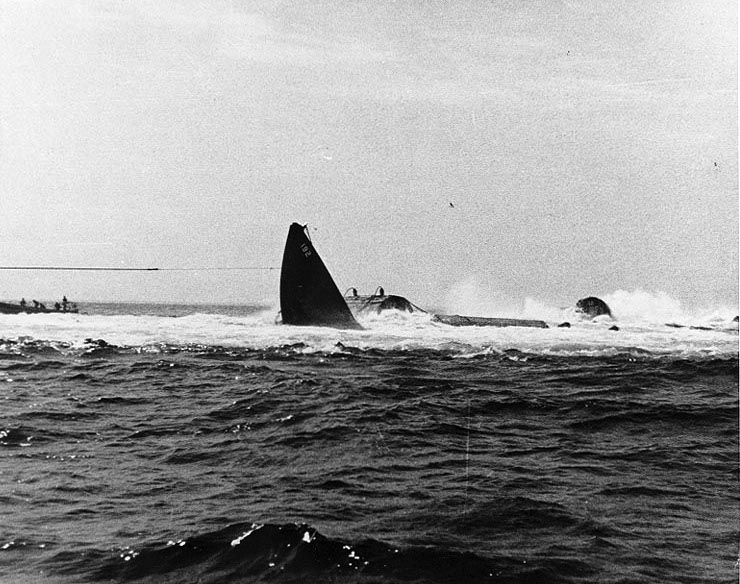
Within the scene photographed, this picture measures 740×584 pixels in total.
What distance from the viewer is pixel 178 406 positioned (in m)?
13.0

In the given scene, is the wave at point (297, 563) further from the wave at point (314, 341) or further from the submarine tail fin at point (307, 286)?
the submarine tail fin at point (307, 286)

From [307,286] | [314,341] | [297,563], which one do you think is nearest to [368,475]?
[297,563]

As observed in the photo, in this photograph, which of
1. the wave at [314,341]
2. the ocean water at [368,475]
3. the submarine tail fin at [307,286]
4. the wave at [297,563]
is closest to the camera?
the wave at [297,563]

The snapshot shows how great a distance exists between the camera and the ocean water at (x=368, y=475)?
5.87 m

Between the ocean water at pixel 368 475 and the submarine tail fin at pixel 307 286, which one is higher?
the submarine tail fin at pixel 307 286

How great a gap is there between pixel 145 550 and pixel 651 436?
331 inches

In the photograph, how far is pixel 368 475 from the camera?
843 cm

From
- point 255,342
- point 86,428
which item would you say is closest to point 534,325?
point 255,342

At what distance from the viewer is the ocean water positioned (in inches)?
231

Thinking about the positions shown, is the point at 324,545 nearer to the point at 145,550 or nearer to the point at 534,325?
the point at 145,550

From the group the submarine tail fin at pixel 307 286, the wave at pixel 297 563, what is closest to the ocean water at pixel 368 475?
the wave at pixel 297 563

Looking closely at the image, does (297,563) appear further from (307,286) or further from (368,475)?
(307,286)

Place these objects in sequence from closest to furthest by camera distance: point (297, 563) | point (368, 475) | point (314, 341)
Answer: point (297, 563) < point (368, 475) < point (314, 341)

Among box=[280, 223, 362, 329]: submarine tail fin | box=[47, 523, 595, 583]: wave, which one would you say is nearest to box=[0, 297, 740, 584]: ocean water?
box=[47, 523, 595, 583]: wave
